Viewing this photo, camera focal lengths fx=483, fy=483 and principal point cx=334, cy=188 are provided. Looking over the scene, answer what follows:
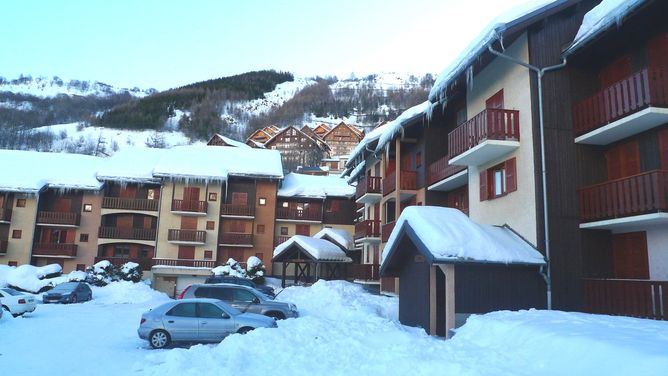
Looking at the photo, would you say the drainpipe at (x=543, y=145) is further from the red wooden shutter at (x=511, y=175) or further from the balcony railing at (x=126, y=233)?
the balcony railing at (x=126, y=233)

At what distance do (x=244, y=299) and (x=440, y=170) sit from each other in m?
10.6

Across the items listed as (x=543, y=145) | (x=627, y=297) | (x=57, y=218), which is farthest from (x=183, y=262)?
(x=627, y=297)

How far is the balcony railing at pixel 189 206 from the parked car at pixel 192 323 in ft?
90.9

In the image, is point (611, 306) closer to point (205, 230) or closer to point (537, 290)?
point (537, 290)

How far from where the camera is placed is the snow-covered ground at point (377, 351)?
7.61 m

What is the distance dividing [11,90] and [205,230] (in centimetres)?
17729

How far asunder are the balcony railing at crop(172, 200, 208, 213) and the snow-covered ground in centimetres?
2562

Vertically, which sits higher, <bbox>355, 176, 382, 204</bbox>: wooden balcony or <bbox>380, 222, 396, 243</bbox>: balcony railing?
<bbox>355, 176, 382, 204</bbox>: wooden balcony

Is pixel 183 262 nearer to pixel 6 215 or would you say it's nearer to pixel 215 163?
pixel 215 163

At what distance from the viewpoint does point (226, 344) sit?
10844 mm

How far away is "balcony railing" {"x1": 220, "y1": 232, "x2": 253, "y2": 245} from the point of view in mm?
41469

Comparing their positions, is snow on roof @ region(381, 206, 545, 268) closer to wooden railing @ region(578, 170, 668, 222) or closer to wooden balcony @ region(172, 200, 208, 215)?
wooden railing @ region(578, 170, 668, 222)

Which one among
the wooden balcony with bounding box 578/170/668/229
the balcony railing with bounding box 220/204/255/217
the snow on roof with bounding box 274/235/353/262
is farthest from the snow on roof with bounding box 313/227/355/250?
the wooden balcony with bounding box 578/170/668/229

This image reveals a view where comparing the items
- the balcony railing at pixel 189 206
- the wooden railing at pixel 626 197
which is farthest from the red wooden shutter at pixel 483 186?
the balcony railing at pixel 189 206
